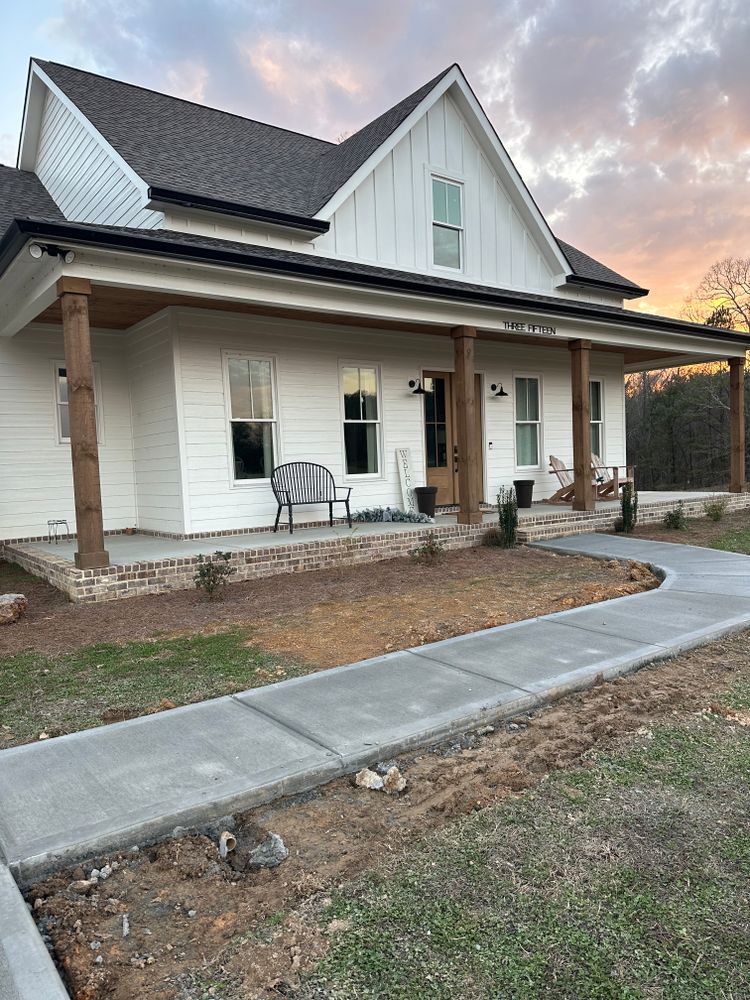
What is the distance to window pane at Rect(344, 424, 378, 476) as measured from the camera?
10477 mm

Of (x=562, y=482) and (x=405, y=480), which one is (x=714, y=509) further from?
(x=405, y=480)

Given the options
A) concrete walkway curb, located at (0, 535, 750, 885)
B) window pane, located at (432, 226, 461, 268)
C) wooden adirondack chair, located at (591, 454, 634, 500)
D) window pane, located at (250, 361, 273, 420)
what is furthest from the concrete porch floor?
window pane, located at (432, 226, 461, 268)

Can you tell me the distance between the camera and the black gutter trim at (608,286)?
13.0 meters

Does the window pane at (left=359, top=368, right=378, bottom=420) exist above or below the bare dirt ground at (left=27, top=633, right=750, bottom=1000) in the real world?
above

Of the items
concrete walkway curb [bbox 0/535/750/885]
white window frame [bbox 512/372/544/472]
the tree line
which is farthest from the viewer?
the tree line

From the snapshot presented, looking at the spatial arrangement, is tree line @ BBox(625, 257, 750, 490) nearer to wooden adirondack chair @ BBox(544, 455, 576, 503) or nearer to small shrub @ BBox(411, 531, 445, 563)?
wooden adirondack chair @ BBox(544, 455, 576, 503)

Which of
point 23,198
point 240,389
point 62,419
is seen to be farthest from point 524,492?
point 23,198

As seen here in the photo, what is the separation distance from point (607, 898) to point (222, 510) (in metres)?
7.61

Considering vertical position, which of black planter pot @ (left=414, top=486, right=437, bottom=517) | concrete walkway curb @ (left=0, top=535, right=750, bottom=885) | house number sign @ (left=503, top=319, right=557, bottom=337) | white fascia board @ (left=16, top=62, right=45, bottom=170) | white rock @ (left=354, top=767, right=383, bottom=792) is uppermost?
white fascia board @ (left=16, top=62, right=45, bottom=170)

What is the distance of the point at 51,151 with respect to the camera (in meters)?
11.3

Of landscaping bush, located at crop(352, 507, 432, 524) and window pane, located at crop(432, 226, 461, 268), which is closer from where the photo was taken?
landscaping bush, located at crop(352, 507, 432, 524)

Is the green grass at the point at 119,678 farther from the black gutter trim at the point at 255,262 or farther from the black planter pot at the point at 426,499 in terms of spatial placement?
the black planter pot at the point at 426,499

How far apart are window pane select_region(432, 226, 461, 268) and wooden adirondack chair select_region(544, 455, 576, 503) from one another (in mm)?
4225

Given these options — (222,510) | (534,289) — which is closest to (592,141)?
(534,289)
